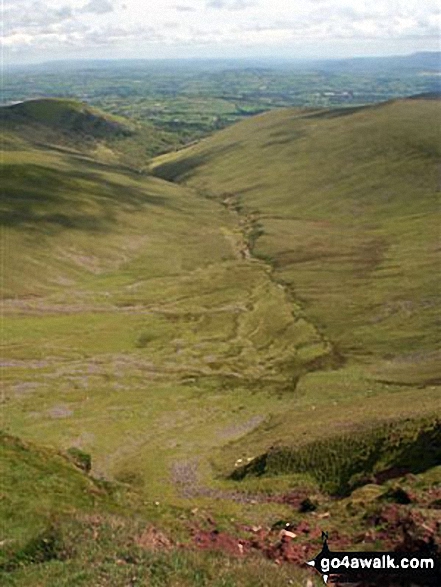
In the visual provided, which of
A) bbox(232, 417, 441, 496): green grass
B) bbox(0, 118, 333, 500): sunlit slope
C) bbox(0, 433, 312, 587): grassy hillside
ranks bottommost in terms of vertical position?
bbox(0, 118, 333, 500): sunlit slope

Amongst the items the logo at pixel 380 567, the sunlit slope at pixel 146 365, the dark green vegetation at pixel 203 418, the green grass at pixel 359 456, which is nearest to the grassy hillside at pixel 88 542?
the dark green vegetation at pixel 203 418

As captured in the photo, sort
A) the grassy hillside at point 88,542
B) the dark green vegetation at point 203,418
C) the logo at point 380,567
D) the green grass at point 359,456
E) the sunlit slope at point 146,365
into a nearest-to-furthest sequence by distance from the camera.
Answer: the grassy hillside at point 88,542, the logo at point 380,567, the dark green vegetation at point 203,418, the green grass at point 359,456, the sunlit slope at point 146,365

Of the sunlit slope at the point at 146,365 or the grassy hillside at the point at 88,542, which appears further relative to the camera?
the sunlit slope at the point at 146,365

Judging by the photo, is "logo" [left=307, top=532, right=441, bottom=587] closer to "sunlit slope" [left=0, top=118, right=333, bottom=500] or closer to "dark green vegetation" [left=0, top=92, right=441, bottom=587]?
"dark green vegetation" [left=0, top=92, right=441, bottom=587]

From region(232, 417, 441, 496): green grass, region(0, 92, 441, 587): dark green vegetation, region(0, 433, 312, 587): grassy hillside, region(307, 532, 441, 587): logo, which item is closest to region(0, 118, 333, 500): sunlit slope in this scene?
region(0, 92, 441, 587): dark green vegetation

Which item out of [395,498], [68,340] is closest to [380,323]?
[68,340]

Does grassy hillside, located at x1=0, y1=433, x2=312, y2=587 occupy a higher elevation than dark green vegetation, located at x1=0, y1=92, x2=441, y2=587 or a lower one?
higher

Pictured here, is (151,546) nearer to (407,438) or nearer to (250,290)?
(407,438)

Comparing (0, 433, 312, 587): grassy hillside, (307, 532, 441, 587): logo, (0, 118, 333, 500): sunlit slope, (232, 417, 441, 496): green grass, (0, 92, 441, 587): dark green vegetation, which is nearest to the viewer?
(0, 433, 312, 587): grassy hillside

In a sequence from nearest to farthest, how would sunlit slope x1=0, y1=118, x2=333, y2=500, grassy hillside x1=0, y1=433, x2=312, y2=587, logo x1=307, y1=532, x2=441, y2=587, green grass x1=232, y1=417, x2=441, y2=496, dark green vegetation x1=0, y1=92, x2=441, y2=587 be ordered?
grassy hillside x1=0, y1=433, x2=312, y2=587 → logo x1=307, y1=532, x2=441, y2=587 → dark green vegetation x1=0, y1=92, x2=441, y2=587 → green grass x1=232, y1=417, x2=441, y2=496 → sunlit slope x1=0, y1=118, x2=333, y2=500

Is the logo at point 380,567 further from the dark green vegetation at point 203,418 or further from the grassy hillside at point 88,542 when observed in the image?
the grassy hillside at point 88,542

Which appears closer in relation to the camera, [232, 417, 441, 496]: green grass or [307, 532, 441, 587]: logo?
[307, 532, 441, 587]: logo

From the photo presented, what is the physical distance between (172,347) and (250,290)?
2078 inches

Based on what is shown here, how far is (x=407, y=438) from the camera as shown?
6544 cm
